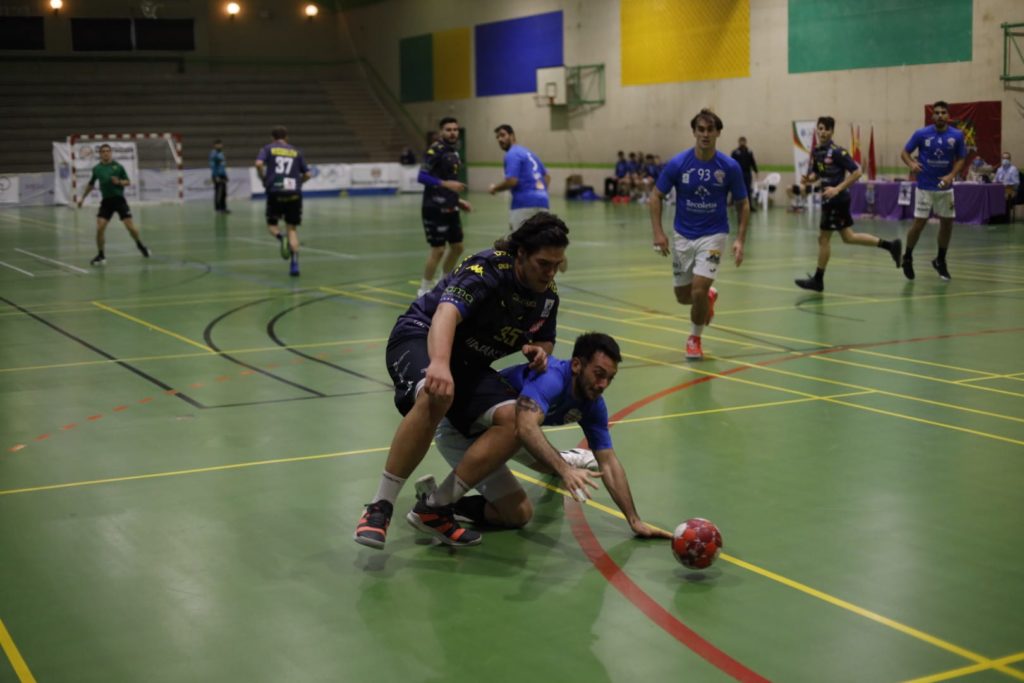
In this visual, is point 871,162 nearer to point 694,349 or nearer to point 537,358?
point 694,349

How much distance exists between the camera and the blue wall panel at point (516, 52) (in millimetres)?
45219

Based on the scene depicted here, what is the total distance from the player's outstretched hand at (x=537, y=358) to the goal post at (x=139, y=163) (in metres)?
34.9

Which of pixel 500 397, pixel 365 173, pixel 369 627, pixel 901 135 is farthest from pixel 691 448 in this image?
pixel 365 173

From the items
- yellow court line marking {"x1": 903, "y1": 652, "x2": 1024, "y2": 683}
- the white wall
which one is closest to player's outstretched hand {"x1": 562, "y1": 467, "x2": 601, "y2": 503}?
yellow court line marking {"x1": 903, "y1": 652, "x2": 1024, "y2": 683}

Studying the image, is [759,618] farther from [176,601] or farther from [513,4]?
[513,4]

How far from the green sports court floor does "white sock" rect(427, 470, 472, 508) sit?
0.24 m

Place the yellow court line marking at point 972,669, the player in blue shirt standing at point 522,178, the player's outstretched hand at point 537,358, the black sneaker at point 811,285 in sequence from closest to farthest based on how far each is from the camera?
the yellow court line marking at point 972,669 → the player's outstretched hand at point 537,358 → the player in blue shirt standing at point 522,178 → the black sneaker at point 811,285

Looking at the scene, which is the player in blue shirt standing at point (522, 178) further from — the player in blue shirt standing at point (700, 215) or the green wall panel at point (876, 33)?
the green wall panel at point (876, 33)

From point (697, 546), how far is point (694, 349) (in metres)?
5.71

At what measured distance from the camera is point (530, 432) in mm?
5539

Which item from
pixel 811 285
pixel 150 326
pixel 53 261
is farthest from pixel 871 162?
pixel 150 326

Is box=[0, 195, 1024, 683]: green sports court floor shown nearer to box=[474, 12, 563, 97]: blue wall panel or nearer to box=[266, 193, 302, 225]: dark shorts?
box=[266, 193, 302, 225]: dark shorts

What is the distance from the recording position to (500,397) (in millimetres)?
5965

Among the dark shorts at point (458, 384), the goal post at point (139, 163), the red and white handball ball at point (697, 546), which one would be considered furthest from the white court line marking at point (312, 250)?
the red and white handball ball at point (697, 546)
